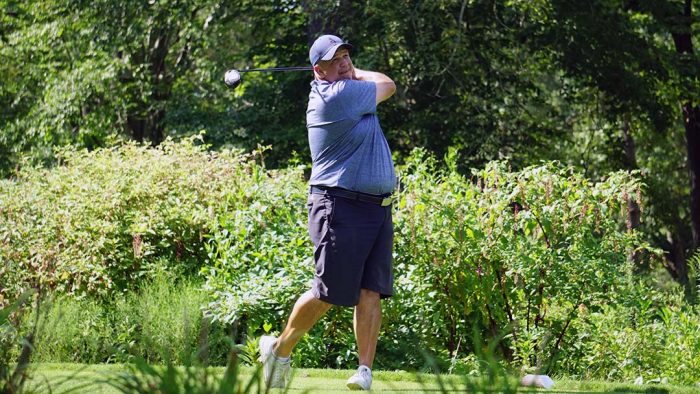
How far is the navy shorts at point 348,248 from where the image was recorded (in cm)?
527

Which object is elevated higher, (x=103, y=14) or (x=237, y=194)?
(x=103, y=14)

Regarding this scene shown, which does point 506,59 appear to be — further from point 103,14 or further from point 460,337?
point 460,337

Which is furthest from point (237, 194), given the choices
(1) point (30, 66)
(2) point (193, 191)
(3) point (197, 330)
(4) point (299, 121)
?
(1) point (30, 66)

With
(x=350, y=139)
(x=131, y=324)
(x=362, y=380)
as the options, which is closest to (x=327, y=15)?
(x=131, y=324)

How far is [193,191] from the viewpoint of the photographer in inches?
367

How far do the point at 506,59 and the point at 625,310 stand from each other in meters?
8.76

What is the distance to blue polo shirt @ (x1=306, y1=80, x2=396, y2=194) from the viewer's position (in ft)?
17.3

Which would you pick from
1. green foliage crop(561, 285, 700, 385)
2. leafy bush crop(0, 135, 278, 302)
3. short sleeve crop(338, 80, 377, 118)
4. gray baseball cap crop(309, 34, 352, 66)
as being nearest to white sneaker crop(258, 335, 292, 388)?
short sleeve crop(338, 80, 377, 118)

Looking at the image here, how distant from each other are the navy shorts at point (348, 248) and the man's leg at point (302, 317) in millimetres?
57

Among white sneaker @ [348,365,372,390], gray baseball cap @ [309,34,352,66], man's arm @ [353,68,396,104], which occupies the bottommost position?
white sneaker @ [348,365,372,390]

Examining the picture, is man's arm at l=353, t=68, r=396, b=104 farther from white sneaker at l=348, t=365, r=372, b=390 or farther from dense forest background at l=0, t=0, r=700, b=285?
dense forest background at l=0, t=0, r=700, b=285

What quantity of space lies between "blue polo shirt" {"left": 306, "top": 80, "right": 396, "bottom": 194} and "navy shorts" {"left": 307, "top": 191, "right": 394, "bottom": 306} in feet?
0.36

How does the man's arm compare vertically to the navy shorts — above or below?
above

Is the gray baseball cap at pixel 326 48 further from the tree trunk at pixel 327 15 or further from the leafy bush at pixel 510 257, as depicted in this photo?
the tree trunk at pixel 327 15
